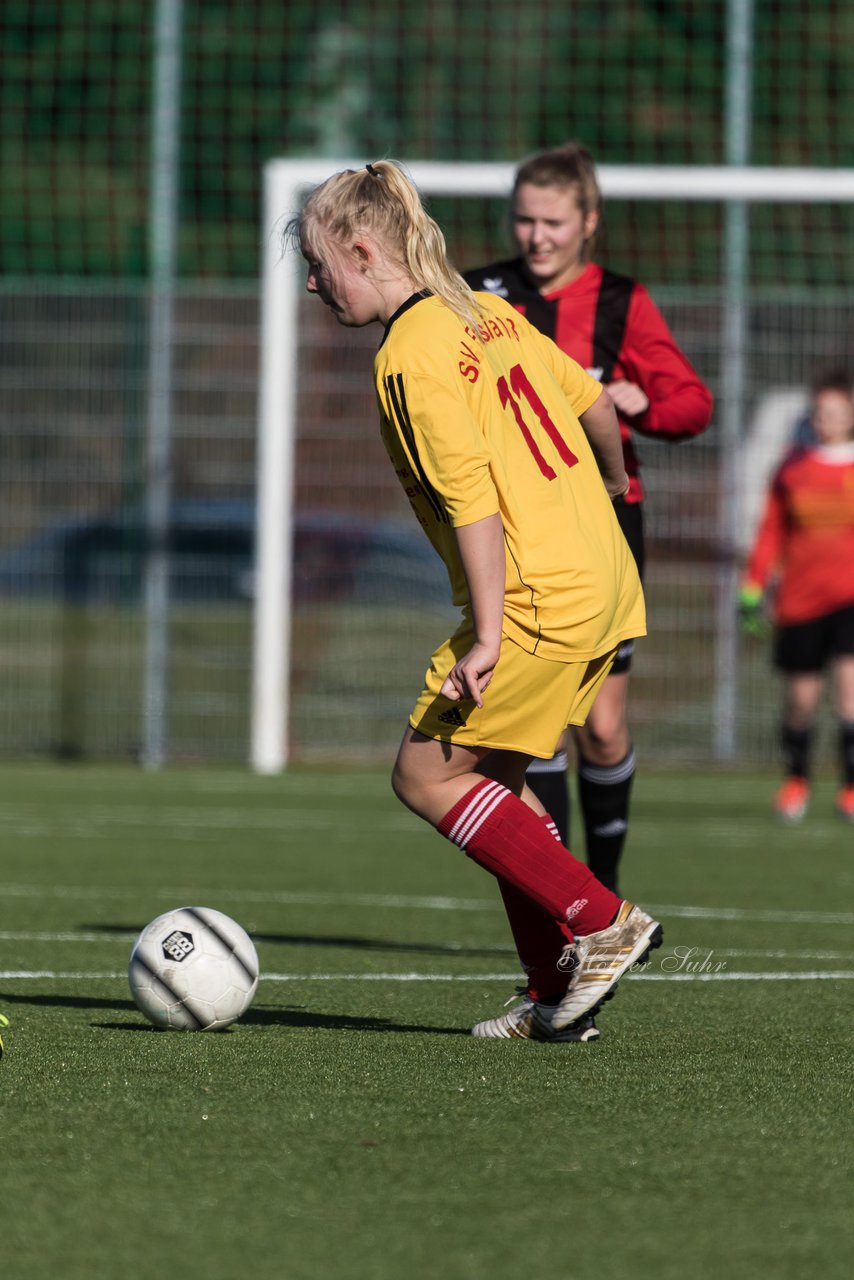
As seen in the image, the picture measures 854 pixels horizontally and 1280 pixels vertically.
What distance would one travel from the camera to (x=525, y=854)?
391cm

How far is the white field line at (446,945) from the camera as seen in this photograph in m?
5.55

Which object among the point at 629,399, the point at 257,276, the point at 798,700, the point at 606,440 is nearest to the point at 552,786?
the point at 629,399

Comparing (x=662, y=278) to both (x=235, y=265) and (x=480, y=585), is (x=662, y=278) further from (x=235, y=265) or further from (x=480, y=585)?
(x=480, y=585)

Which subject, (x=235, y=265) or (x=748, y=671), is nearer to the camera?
(x=748, y=671)

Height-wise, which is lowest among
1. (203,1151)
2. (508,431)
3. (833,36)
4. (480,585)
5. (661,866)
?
(661,866)

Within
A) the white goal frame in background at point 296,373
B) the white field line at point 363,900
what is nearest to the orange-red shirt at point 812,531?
the white goal frame in background at point 296,373

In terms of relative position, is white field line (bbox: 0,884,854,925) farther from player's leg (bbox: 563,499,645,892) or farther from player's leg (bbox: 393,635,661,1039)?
player's leg (bbox: 393,635,661,1039)

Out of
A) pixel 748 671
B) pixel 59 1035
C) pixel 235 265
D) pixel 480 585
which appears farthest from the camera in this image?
pixel 235 265

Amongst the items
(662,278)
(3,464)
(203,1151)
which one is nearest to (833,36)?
(662,278)

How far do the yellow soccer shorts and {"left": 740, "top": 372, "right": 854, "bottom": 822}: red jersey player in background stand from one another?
21.4 feet

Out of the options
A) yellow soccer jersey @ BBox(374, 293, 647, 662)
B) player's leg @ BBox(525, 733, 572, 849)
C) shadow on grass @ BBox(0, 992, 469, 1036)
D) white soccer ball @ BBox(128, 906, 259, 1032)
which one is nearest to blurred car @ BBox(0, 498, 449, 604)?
player's leg @ BBox(525, 733, 572, 849)

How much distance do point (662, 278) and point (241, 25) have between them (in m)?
4.70

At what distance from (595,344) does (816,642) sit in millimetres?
5417

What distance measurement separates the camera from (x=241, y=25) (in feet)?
59.3
